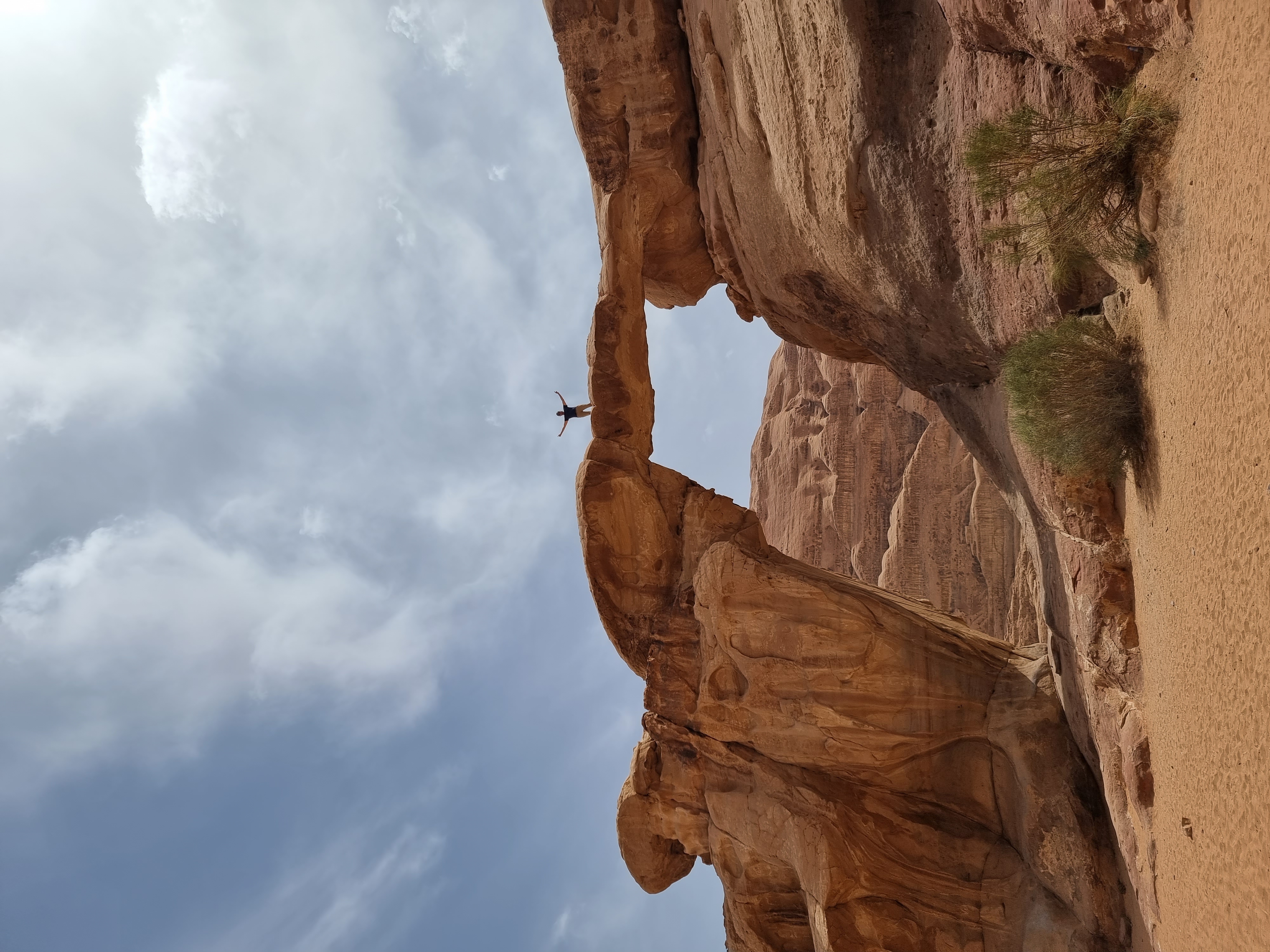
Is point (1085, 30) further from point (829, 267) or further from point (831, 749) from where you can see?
point (831, 749)

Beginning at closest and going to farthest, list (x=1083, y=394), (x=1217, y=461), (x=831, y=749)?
(x=1217, y=461)
(x=1083, y=394)
(x=831, y=749)

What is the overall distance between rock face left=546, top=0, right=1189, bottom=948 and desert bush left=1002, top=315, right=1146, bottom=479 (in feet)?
1.84

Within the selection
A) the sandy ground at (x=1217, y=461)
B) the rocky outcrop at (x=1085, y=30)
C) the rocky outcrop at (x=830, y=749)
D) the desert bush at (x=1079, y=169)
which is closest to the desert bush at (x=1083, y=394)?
the sandy ground at (x=1217, y=461)

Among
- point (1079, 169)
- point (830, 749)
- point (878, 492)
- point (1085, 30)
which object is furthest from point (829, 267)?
point (878, 492)

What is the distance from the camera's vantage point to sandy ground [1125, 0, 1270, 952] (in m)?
4.61

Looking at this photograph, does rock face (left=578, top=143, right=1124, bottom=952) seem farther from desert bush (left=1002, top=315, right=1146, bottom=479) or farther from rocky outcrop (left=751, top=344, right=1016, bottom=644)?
desert bush (left=1002, top=315, right=1146, bottom=479)

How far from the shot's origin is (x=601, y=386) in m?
14.3

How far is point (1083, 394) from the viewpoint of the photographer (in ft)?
23.6

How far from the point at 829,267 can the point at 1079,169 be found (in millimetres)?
5644

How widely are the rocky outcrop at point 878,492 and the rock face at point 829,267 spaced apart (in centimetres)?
88

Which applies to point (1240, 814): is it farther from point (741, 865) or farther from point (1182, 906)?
point (741, 865)

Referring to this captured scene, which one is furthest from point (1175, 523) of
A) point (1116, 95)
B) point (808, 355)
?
point (808, 355)

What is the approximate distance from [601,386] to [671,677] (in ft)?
17.2

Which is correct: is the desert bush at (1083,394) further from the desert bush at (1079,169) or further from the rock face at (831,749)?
the rock face at (831,749)
